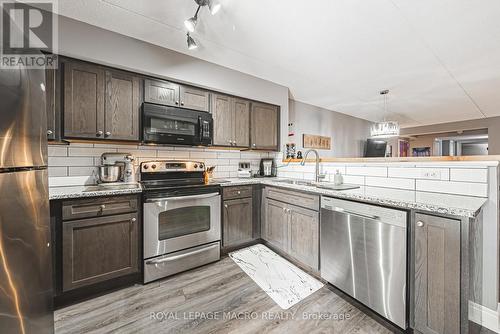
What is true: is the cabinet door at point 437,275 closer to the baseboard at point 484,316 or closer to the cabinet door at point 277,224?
the baseboard at point 484,316

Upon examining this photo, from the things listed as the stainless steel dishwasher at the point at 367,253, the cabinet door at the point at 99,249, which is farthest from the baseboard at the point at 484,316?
the cabinet door at the point at 99,249

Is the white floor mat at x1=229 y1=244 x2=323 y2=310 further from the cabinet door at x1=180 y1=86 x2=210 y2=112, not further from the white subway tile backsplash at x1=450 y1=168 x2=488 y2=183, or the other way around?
the cabinet door at x1=180 y1=86 x2=210 y2=112

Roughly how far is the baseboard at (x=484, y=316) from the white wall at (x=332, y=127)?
3.06 metres

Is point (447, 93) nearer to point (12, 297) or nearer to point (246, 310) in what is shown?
point (246, 310)

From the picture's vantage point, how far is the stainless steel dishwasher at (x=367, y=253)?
1.32 m

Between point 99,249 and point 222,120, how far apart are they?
6.25ft

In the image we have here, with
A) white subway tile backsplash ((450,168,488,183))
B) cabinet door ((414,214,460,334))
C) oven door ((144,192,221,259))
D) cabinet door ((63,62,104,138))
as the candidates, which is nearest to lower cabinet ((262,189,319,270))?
oven door ((144,192,221,259))

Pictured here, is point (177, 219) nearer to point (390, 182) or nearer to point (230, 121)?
point (230, 121)

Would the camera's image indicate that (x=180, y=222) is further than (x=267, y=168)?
No

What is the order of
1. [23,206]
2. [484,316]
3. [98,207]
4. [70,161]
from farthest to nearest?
1. [70,161]
2. [98,207]
3. [484,316]
4. [23,206]

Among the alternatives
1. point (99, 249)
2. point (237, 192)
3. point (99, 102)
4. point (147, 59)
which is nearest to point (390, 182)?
point (237, 192)

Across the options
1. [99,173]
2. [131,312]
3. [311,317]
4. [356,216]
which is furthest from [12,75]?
[311,317]

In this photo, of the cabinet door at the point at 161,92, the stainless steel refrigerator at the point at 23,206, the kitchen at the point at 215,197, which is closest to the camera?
the stainless steel refrigerator at the point at 23,206

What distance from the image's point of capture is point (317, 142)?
4.45m
